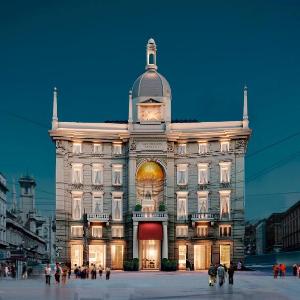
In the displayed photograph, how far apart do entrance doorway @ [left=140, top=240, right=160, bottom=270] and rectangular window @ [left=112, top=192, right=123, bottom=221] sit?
4.83 meters

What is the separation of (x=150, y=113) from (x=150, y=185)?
9.86 meters

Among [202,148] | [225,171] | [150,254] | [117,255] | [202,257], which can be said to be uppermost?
[202,148]

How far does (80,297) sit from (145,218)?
2091 inches

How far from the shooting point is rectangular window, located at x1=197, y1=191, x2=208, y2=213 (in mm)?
98562

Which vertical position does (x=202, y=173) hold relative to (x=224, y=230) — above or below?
above

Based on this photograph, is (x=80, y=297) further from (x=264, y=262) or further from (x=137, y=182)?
(x=264, y=262)

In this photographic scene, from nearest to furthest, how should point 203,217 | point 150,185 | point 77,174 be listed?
point 203,217
point 77,174
point 150,185

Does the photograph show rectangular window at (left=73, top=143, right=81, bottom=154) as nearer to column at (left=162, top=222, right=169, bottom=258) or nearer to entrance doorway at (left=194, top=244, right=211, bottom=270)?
column at (left=162, top=222, right=169, bottom=258)

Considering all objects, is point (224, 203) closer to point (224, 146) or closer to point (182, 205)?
point (182, 205)

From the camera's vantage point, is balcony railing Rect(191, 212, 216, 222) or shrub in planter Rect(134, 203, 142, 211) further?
balcony railing Rect(191, 212, 216, 222)

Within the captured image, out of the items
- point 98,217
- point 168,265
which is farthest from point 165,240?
point 98,217

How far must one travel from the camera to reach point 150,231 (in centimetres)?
9612

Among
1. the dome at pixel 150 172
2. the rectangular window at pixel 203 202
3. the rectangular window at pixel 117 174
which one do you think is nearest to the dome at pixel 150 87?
the dome at pixel 150 172

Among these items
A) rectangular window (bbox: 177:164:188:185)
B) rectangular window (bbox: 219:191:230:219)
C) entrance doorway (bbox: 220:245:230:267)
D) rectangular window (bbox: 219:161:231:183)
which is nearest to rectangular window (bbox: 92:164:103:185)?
rectangular window (bbox: 177:164:188:185)
